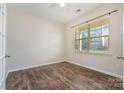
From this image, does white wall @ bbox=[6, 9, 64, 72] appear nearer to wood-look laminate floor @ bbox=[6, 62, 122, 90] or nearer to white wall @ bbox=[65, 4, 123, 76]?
wood-look laminate floor @ bbox=[6, 62, 122, 90]

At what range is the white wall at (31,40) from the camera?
3922mm

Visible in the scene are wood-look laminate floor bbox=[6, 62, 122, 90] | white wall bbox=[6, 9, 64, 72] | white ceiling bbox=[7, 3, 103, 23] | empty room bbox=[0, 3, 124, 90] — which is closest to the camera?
wood-look laminate floor bbox=[6, 62, 122, 90]

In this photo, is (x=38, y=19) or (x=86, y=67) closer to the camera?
(x=86, y=67)

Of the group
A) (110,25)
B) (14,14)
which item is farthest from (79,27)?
(14,14)

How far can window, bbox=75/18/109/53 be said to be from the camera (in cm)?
360

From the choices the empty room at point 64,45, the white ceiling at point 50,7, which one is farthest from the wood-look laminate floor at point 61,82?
the white ceiling at point 50,7

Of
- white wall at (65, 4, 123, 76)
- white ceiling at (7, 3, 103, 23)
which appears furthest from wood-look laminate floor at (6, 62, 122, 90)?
white ceiling at (7, 3, 103, 23)

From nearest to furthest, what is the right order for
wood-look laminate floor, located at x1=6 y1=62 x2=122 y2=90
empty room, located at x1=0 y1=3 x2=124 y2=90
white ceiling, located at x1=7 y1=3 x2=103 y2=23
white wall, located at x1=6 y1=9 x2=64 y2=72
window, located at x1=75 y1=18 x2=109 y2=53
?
wood-look laminate floor, located at x1=6 y1=62 x2=122 y2=90, empty room, located at x1=0 y1=3 x2=124 y2=90, white ceiling, located at x1=7 y1=3 x2=103 y2=23, window, located at x1=75 y1=18 x2=109 y2=53, white wall, located at x1=6 y1=9 x2=64 y2=72

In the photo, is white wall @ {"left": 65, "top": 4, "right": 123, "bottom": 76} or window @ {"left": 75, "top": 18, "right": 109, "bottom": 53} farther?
window @ {"left": 75, "top": 18, "right": 109, "bottom": 53}

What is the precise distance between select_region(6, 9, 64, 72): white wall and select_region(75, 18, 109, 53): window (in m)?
1.27

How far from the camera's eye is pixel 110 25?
11.0ft

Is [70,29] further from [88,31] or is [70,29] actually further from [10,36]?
[10,36]

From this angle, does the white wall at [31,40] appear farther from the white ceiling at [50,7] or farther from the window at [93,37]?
A: the window at [93,37]

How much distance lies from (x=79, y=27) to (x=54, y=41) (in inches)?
64.4
